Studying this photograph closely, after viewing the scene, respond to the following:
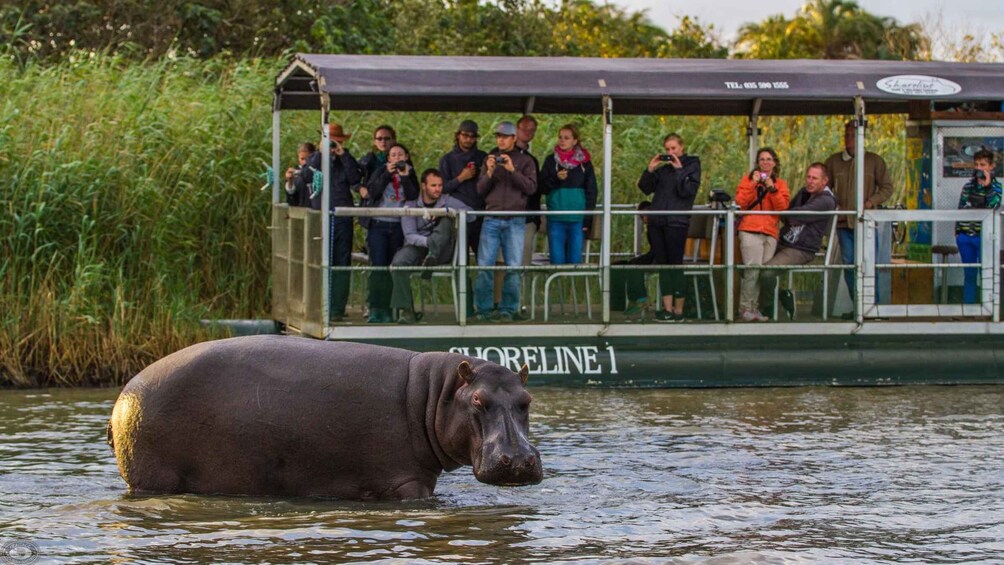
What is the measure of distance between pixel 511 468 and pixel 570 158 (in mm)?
7075

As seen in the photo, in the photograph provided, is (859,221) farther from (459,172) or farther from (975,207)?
(459,172)

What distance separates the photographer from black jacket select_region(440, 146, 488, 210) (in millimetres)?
14422

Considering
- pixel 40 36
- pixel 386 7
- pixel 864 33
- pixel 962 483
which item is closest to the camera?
pixel 962 483

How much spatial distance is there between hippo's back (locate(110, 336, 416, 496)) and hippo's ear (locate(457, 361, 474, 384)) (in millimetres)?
393

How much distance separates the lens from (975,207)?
14875 millimetres

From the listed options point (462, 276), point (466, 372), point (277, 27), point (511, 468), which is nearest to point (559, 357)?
point (462, 276)

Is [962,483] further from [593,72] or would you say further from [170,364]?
[593,72]

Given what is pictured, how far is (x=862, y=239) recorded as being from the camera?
1451 cm

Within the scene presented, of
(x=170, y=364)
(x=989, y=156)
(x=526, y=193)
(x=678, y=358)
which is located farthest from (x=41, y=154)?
(x=989, y=156)

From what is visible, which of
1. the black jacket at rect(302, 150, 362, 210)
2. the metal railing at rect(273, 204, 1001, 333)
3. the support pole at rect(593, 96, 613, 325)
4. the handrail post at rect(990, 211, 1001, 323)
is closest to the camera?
the metal railing at rect(273, 204, 1001, 333)

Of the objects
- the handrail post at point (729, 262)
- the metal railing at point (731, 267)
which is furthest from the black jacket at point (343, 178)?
the handrail post at point (729, 262)

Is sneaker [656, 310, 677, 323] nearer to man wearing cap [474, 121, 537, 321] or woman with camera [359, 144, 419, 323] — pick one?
man wearing cap [474, 121, 537, 321]

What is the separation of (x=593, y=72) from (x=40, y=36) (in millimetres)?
12704

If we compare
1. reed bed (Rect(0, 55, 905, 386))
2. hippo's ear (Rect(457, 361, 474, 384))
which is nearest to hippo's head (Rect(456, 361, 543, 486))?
hippo's ear (Rect(457, 361, 474, 384))
